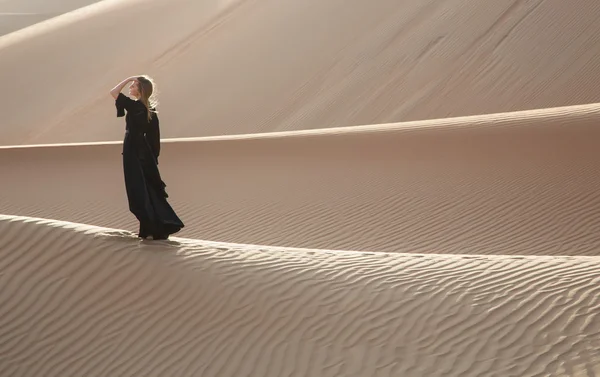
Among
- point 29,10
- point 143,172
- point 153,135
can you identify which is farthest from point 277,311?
point 29,10

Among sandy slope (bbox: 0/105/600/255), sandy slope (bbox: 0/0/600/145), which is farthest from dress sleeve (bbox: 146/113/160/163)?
sandy slope (bbox: 0/0/600/145)

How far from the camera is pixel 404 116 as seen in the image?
23.1m

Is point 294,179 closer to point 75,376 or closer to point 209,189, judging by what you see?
point 209,189

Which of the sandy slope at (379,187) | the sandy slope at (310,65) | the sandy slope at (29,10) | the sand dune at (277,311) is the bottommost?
the sand dune at (277,311)

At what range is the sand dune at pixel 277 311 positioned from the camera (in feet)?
18.4

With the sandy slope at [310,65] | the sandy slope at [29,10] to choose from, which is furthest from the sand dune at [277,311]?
the sandy slope at [29,10]

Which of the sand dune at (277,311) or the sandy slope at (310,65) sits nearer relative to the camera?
the sand dune at (277,311)

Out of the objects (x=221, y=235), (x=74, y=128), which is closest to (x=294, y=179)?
(x=221, y=235)

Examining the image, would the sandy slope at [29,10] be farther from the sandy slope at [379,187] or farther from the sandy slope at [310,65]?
the sandy slope at [379,187]

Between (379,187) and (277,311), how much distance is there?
7.05 metres

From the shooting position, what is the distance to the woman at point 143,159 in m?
7.16

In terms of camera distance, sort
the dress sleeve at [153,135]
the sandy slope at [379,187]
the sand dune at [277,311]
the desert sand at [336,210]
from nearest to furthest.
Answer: the sand dune at [277,311]
the desert sand at [336,210]
the dress sleeve at [153,135]
the sandy slope at [379,187]

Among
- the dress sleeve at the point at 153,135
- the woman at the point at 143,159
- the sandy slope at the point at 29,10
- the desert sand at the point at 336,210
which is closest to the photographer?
the desert sand at the point at 336,210

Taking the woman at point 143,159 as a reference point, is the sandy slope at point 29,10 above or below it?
above
